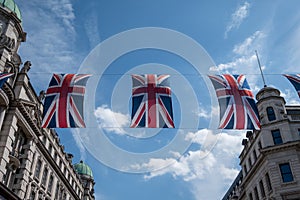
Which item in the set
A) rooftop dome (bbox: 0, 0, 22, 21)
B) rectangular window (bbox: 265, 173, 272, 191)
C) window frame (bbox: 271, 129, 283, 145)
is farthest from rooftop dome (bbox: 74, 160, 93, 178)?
window frame (bbox: 271, 129, 283, 145)

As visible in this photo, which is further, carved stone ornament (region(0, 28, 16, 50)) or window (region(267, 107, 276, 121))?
window (region(267, 107, 276, 121))

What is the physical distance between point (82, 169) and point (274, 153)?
5104 cm

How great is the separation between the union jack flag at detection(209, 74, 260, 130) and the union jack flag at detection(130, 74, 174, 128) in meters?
3.94

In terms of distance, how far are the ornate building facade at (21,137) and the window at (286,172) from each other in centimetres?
3305

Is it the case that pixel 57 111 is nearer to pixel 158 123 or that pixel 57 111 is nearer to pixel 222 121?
pixel 158 123

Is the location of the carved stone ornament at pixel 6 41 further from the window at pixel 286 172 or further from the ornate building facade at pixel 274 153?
the window at pixel 286 172

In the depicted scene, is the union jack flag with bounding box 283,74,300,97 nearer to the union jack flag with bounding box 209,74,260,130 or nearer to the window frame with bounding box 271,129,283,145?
the union jack flag with bounding box 209,74,260,130

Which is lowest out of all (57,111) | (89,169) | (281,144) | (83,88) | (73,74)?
(57,111)

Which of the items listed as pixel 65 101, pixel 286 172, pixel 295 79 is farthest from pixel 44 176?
pixel 295 79

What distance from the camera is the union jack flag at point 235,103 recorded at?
22422 millimetres

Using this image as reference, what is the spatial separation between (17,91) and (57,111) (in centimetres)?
1525

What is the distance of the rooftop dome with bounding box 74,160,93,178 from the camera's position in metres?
76.9

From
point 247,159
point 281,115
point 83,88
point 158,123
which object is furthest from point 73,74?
point 247,159

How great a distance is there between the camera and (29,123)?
121ft
